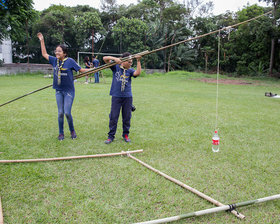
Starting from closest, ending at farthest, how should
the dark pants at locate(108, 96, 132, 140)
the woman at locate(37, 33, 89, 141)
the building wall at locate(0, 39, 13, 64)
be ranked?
the woman at locate(37, 33, 89, 141) → the dark pants at locate(108, 96, 132, 140) → the building wall at locate(0, 39, 13, 64)

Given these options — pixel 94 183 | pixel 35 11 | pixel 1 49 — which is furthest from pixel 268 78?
pixel 1 49

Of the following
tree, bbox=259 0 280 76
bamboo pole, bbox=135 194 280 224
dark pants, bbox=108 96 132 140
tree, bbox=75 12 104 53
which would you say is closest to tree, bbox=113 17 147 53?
tree, bbox=75 12 104 53

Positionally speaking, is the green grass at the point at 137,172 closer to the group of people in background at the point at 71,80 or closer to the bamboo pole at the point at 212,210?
the bamboo pole at the point at 212,210

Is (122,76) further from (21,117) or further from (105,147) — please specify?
(21,117)

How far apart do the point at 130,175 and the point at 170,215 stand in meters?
1.08

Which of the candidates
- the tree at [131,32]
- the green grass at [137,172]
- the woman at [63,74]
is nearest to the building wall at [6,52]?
the tree at [131,32]

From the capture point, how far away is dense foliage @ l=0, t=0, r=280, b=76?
99.9 feet

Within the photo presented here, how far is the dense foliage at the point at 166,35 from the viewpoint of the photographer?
30453mm

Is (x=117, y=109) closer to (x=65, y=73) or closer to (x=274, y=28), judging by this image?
(x=65, y=73)

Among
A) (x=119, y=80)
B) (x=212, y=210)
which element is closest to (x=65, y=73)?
(x=119, y=80)

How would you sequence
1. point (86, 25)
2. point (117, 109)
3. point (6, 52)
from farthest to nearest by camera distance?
1. point (6, 52)
2. point (86, 25)
3. point (117, 109)

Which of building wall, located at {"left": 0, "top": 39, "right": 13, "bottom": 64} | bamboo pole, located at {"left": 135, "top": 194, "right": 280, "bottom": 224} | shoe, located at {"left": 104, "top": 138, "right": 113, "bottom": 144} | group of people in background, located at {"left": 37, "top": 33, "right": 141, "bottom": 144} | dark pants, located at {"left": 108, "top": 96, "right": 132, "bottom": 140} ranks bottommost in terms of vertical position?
bamboo pole, located at {"left": 135, "top": 194, "right": 280, "bottom": 224}

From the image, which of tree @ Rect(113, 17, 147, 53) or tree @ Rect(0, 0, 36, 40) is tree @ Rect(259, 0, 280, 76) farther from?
tree @ Rect(0, 0, 36, 40)

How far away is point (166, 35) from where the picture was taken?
3231cm
